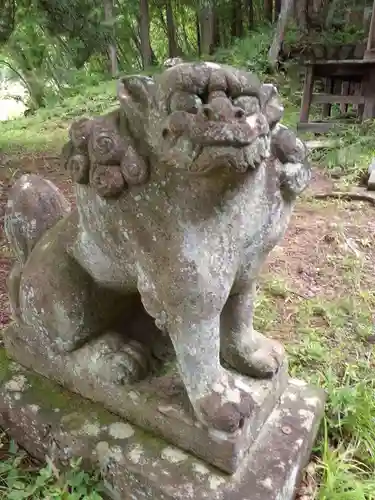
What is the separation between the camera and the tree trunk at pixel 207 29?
11.9m

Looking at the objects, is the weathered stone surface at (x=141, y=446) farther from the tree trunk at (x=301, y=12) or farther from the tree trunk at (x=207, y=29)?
the tree trunk at (x=207, y=29)

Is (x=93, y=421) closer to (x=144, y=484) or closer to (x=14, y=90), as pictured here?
(x=144, y=484)

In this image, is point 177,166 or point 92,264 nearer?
point 177,166

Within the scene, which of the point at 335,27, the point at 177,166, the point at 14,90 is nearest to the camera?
the point at 177,166

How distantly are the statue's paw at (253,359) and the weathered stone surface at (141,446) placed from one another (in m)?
0.13

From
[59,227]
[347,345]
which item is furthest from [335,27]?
[59,227]

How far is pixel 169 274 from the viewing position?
1052 mm

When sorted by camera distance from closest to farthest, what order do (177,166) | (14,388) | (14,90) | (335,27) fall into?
(177,166), (14,388), (335,27), (14,90)

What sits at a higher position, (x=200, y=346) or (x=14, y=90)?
(x=200, y=346)

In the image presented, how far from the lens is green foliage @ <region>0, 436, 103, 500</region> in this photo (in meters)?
1.25

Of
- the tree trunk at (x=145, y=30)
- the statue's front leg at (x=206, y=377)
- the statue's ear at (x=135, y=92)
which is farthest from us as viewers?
the tree trunk at (x=145, y=30)

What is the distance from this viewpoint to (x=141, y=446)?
1240 millimetres

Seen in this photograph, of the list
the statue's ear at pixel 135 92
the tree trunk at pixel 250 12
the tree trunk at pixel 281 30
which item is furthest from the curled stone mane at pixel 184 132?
the tree trunk at pixel 250 12

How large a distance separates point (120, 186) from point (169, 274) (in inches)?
7.9
